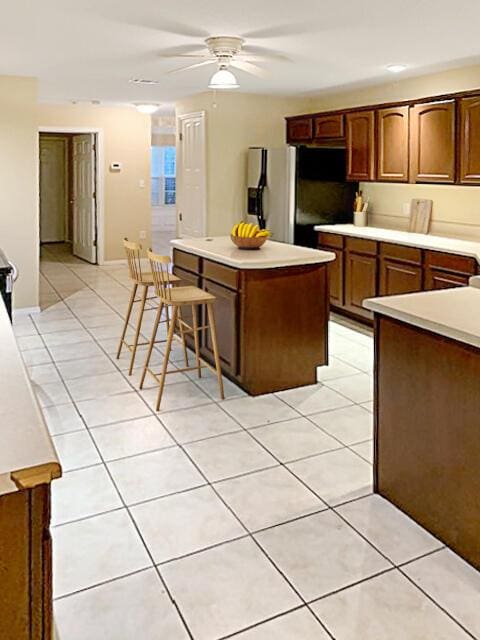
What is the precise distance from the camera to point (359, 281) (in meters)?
5.60

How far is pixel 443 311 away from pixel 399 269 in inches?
110

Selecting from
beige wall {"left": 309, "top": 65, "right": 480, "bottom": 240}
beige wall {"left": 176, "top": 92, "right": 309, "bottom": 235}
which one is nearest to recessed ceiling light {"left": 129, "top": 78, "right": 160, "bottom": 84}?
beige wall {"left": 176, "top": 92, "right": 309, "bottom": 235}

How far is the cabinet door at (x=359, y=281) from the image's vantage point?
542 cm

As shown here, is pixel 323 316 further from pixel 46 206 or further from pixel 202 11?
pixel 46 206

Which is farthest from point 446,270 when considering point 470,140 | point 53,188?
point 53,188

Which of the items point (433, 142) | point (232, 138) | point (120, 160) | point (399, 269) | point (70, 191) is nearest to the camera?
point (433, 142)

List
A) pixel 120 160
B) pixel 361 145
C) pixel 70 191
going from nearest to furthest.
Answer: pixel 361 145 → pixel 120 160 → pixel 70 191

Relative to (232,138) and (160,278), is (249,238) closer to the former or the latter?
(160,278)

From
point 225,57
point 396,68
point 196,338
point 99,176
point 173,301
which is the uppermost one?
point 396,68

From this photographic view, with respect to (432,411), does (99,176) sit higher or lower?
higher

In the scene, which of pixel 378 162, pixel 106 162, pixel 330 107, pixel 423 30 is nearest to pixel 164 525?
pixel 423 30

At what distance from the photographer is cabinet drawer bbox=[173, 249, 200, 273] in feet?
14.5

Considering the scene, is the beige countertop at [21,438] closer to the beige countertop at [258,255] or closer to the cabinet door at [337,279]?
the beige countertop at [258,255]

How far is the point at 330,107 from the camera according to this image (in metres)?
6.79
